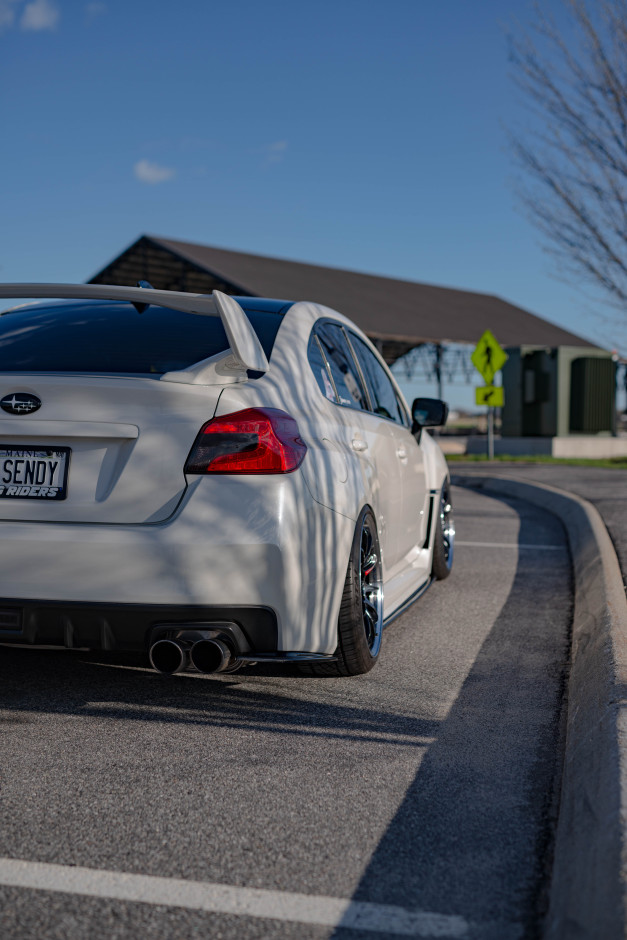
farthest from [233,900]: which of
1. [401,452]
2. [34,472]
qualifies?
[401,452]

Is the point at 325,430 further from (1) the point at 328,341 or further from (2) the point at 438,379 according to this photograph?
(2) the point at 438,379

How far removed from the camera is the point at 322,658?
373 centimetres

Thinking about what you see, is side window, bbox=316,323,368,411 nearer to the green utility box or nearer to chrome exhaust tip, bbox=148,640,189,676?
chrome exhaust tip, bbox=148,640,189,676

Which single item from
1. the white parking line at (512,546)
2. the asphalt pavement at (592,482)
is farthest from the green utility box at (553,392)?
the white parking line at (512,546)

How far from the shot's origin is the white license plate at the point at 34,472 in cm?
347

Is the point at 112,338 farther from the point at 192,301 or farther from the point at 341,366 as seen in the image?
the point at 341,366

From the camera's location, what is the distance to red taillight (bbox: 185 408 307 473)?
3.47 meters

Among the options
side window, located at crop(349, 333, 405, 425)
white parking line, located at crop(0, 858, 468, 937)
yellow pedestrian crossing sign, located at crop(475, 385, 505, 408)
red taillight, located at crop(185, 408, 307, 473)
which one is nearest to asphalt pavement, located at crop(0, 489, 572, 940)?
white parking line, located at crop(0, 858, 468, 937)

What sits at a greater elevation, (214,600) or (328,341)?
(328,341)

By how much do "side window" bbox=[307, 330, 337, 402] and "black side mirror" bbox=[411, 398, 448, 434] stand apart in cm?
164

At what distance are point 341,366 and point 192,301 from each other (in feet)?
3.82

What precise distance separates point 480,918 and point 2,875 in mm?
1169

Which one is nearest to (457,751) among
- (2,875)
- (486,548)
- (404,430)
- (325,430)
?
(325,430)

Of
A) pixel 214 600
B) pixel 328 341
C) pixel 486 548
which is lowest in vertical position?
pixel 486 548
